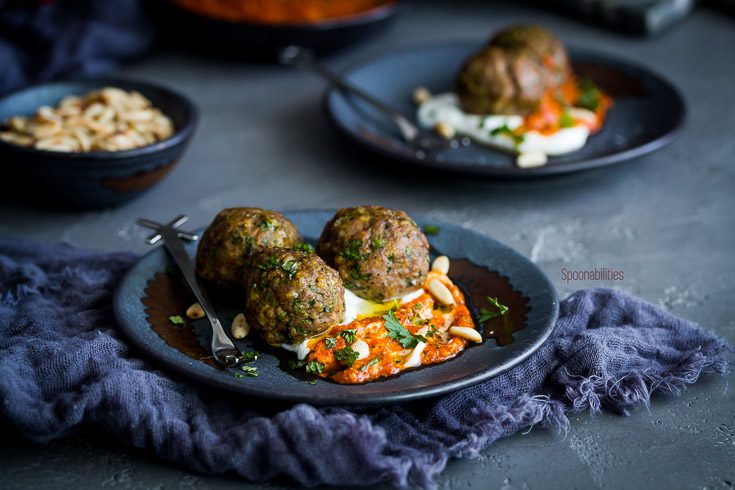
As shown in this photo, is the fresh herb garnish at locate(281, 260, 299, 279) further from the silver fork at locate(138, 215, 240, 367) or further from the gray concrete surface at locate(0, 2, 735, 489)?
the gray concrete surface at locate(0, 2, 735, 489)

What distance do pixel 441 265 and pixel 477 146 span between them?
1282mm

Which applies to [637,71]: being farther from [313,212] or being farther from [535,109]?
[313,212]

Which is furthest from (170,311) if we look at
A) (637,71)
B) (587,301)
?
(637,71)

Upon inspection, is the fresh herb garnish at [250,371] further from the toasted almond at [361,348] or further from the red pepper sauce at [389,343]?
the toasted almond at [361,348]

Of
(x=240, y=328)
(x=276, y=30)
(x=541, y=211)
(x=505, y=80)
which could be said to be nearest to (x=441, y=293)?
(x=240, y=328)

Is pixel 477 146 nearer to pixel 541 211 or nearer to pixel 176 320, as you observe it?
pixel 541 211

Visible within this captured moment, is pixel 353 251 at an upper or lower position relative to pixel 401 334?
upper

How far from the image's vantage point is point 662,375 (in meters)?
2.79

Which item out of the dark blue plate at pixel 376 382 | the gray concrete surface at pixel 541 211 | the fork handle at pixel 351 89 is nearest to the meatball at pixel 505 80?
the fork handle at pixel 351 89

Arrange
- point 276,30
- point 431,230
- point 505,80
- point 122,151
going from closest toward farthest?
1. point 431,230
2. point 122,151
3. point 505,80
4. point 276,30

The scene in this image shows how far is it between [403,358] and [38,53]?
3209 mm

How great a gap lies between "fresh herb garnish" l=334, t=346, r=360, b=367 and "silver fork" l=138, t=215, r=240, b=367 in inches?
10.9

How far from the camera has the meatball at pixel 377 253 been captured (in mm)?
2732

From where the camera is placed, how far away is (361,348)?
2.58 m
